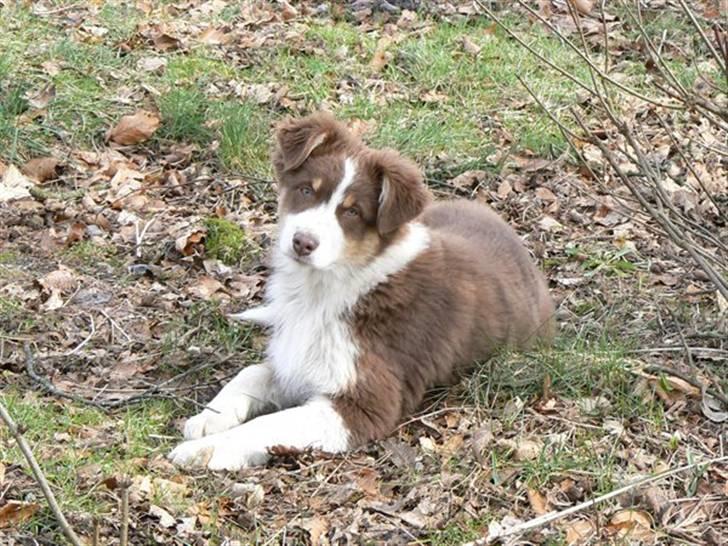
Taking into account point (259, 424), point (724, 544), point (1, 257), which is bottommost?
point (1, 257)

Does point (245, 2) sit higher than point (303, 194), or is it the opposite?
point (303, 194)

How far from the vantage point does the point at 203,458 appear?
5.16 meters

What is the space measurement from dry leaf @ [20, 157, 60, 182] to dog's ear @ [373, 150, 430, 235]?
328 centimetres

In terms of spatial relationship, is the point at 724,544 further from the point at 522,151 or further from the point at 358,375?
the point at 522,151

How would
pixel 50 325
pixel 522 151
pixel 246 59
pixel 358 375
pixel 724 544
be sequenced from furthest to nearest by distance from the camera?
pixel 246 59, pixel 522 151, pixel 50 325, pixel 358 375, pixel 724 544

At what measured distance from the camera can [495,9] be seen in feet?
37.1

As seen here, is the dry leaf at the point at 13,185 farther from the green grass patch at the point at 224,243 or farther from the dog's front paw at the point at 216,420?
the dog's front paw at the point at 216,420

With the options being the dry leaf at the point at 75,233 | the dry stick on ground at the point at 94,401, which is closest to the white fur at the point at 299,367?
the dry stick on ground at the point at 94,401

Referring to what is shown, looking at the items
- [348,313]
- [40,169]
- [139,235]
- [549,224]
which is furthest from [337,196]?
[40,169]

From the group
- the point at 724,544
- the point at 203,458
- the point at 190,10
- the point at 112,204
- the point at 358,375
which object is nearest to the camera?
the point at 724,544

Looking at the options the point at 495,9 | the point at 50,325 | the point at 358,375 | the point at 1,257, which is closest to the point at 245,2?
the point at 495,9

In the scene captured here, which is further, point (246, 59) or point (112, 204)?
point (246, 59)

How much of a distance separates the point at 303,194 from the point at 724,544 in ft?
7.53

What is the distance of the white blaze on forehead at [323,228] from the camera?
5.35 m
